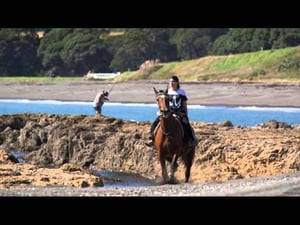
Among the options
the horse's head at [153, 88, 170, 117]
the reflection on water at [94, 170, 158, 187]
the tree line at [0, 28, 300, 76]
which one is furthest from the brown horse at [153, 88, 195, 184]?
the tree line at [0, 28, 300, 76]

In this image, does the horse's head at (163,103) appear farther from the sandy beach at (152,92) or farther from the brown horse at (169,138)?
the sandy beach at (152,92)

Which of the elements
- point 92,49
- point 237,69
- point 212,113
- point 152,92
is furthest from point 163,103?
point 92,49

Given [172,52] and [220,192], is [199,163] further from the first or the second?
[172,52]

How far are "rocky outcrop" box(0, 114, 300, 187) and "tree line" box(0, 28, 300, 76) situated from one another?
4838 cm

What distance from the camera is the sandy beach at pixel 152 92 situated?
155ft

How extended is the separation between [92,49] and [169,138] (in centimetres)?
6430

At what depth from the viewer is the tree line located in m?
80.6

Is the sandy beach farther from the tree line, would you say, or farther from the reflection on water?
the reflection on water

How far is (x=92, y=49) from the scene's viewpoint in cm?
8069

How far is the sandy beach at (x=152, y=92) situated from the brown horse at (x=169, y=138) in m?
28.1

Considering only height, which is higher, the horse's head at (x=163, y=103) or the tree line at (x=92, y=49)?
the tree line at (x=92, y=49)

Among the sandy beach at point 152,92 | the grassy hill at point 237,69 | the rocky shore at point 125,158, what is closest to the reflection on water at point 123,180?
the rocky shore at point 125,158

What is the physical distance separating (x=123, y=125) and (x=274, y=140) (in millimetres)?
7358
